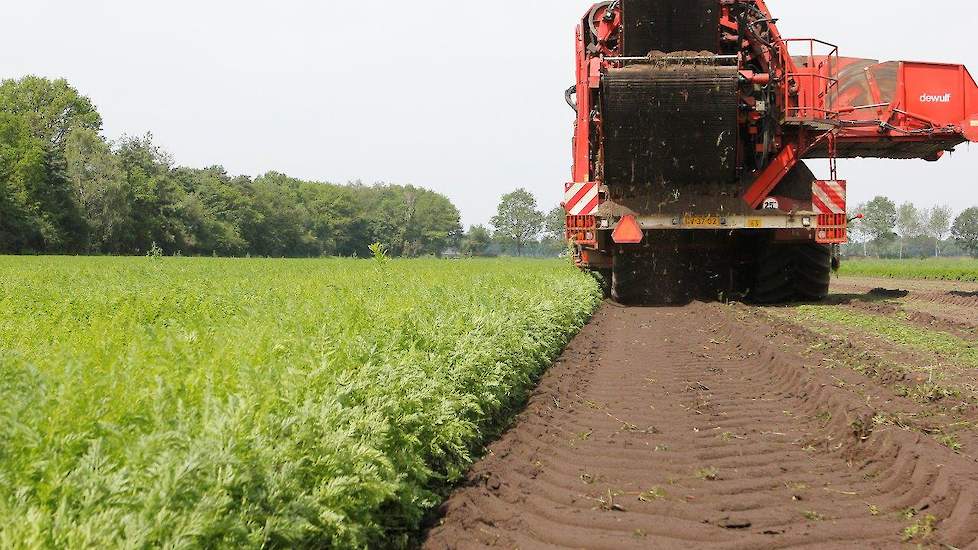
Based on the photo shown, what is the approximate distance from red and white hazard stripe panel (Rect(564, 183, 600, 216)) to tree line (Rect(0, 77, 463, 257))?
91.7ft

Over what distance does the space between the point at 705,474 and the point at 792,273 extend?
10.1 meters

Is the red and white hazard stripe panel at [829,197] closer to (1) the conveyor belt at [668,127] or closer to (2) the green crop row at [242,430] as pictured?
(1) the conveyor belt at [668,127]

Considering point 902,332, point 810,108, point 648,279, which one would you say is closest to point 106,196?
point 648,279

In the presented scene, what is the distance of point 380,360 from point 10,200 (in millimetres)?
55144

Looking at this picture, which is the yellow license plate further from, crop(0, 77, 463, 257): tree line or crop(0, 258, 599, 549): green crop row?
crop(0, 77, 463, 257): tree line

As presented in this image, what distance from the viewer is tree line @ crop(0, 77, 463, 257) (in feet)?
176

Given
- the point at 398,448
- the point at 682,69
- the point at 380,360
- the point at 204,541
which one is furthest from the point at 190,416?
the point at 682,69

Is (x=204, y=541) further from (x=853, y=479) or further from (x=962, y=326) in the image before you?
(x=962, y=326)

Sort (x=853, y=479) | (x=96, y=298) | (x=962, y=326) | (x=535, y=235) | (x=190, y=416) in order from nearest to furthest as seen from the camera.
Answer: (x=190, y=416)
(x=853, y=479)
(x=96, y=298)
(x=962, y=326)
(x=535, y=235)

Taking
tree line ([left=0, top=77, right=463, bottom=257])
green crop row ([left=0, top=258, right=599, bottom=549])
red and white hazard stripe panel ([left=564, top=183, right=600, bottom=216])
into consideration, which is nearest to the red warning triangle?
red and white hazard stripe panel ([left=564, top=183, right=600, bottom=216])

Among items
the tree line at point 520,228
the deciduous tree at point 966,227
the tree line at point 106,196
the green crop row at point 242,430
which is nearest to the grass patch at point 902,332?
the green crop row at point 242,430

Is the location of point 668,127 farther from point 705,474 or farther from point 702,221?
point 705,474

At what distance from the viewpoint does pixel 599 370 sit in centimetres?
841

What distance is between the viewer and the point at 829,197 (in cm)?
1212
